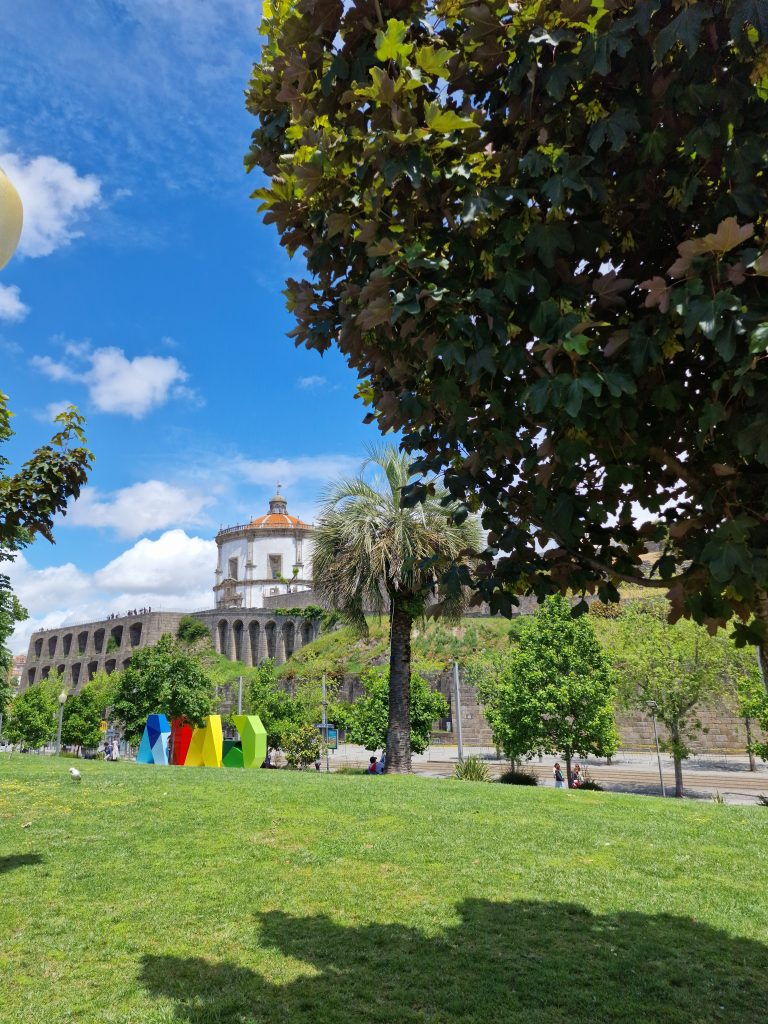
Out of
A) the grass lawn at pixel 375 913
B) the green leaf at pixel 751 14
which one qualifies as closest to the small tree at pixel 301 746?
the grass lawn at pixel 375 913

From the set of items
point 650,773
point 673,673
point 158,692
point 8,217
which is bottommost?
point 650,773

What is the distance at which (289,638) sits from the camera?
73125 mm

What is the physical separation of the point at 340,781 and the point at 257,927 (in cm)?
769

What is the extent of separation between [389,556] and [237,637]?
61961 millimetres

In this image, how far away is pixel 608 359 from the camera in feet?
9.24

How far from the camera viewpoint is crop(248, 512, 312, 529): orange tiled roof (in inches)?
3504

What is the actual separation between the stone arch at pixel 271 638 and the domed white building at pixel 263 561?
1118 centimetres

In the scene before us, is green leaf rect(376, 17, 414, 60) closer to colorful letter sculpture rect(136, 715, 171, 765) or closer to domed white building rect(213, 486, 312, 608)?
colorful letter sculpture rect(136, 715, 171, 765)

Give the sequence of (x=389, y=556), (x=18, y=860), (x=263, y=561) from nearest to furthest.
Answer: (x=18, y=860)
(x=389, y=556)
(x=263, y=561)

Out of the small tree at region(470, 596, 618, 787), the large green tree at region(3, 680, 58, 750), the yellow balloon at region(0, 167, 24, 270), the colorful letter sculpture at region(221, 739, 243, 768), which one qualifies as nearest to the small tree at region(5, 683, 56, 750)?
the large green tree at region(3, 680, 58, 750)

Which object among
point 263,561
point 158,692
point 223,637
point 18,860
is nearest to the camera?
point 18,860

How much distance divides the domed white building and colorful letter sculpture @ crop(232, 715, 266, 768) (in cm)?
6402

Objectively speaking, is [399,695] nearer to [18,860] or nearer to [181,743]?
[18,860]

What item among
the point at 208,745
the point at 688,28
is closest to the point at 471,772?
the point at 208,745
